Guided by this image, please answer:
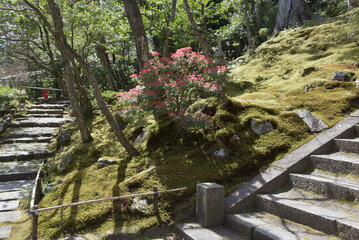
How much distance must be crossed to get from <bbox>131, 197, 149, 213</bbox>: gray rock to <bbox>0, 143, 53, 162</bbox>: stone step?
656 cm

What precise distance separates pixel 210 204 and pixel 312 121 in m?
3.03

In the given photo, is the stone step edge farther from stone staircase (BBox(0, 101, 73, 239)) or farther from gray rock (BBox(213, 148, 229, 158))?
stone staircase (BBox(0, 101, 73, 239))

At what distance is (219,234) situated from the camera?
3.57 meters

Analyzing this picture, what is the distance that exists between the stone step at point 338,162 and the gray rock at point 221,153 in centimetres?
154

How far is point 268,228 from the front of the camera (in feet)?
10.7

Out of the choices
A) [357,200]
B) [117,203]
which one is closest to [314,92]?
[357,200]

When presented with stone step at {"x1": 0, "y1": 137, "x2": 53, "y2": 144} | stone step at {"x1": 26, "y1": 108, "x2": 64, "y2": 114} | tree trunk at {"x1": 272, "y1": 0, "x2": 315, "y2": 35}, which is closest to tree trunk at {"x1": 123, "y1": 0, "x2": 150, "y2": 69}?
stone step at {"x1": 0, "y1": 137, "x2": 53, "y2": 144}

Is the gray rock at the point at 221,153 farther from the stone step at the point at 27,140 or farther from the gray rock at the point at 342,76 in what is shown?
the stone step at the point at 27,140

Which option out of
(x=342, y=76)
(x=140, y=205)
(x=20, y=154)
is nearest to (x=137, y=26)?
(x=140, y=205)

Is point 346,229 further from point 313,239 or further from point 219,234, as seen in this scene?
point 219,234

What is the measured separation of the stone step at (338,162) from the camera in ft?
12.2

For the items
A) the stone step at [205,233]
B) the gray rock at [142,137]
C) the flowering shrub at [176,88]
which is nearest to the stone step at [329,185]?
Answer: the stone step at [205,233]

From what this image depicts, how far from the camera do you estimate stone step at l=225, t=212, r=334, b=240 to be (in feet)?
9.93

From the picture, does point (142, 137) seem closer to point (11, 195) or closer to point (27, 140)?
point (11, 195)
